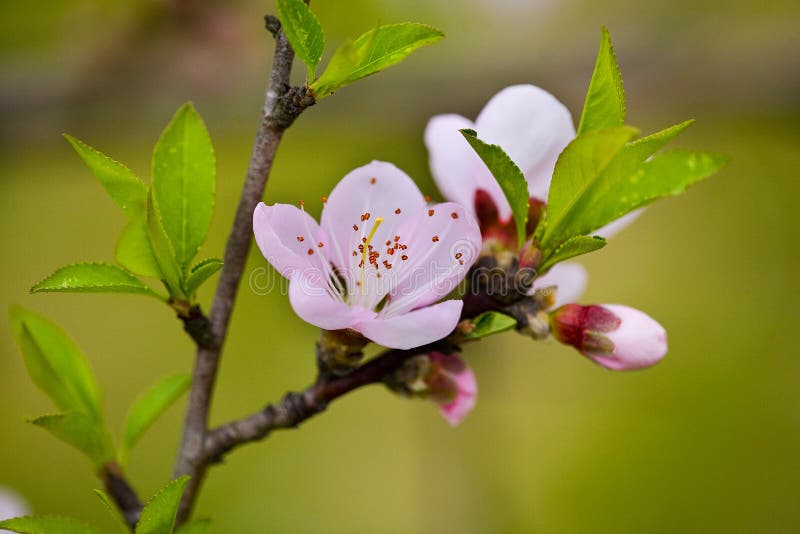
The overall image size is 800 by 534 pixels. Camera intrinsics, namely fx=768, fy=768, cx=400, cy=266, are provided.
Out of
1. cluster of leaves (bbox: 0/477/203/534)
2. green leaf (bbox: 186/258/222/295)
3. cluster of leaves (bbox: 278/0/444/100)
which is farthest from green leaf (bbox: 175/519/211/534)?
cluster of leaves (bbox: 278/0/444/100)

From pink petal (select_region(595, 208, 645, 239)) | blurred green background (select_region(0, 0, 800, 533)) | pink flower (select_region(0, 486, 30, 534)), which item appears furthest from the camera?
blurred green background (select_region(0, 0, 800, 533))

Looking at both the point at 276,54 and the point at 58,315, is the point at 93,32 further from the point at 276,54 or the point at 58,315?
the point at 276,54

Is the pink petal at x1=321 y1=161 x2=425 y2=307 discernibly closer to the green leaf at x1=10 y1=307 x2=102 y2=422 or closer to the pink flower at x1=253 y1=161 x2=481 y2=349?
the pink flower at x1=253 y1=161 x2=481 y2=349

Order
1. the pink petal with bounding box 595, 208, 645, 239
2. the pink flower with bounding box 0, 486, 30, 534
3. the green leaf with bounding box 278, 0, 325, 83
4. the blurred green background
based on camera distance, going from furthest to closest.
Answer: the blurred green background, the pink flower with bounding box 0, 486, 30, 534, the pink petal with bounding box 595, 208, 645, 239, the green leaf with bounding box 278, 0, 325, 83

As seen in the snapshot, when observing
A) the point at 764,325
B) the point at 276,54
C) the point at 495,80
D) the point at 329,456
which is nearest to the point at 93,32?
the point at 495,80

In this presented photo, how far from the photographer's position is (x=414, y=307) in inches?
16.7

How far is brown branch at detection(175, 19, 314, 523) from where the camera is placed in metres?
0.39

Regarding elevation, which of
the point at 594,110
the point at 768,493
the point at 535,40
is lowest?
the point at 768,493

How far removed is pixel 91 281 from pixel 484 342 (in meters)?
0.78

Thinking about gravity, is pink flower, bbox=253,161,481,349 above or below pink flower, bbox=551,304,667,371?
above

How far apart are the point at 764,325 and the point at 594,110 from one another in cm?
109

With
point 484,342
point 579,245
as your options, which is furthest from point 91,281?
point 484,342

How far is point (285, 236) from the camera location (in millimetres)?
411

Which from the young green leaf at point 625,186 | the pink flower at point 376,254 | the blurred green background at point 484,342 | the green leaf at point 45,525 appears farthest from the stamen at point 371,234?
the blurred green background at point 484,342
